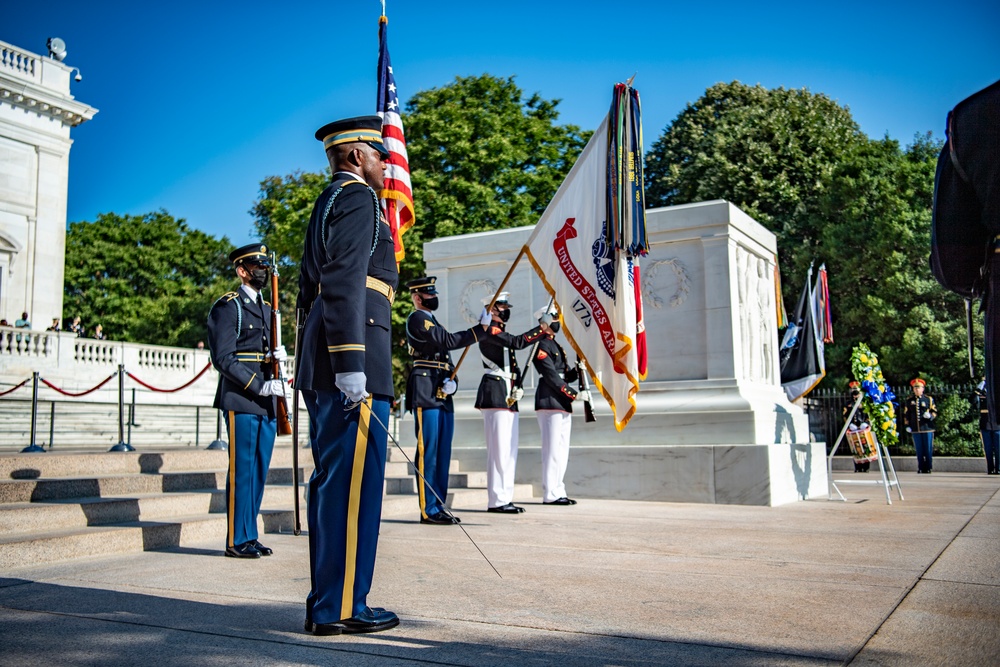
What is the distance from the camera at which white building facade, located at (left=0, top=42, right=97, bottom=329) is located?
32531mm

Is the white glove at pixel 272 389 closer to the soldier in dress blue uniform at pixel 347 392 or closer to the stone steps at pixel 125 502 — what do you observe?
the stone steps at pixel 125 502

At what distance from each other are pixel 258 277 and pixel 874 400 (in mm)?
7618

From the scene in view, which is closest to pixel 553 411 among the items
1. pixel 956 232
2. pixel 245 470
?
pixel 245 470

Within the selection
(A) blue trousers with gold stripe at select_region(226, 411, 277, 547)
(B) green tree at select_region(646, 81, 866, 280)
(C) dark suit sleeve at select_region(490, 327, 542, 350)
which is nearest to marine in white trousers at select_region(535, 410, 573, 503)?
(C) dark suit sleeve at select_region(490, 327, 542, 350)

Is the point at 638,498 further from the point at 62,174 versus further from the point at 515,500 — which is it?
the point at 62,174

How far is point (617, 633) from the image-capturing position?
381 cm

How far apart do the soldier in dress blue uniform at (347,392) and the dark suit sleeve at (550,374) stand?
5.71m

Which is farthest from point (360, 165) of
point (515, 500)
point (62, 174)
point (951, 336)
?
point (62, 174)

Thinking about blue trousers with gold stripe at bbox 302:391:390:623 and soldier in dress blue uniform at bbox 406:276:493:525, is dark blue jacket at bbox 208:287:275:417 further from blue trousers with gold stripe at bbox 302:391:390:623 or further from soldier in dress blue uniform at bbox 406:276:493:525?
blue trousers with gold stripe at bbox 302:391:390:623

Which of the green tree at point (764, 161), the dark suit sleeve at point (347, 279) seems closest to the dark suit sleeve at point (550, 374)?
the dark suit sleeve at point (347, 279)

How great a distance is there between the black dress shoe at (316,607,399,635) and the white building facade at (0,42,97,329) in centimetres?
3289

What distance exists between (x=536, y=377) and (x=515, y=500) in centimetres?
200

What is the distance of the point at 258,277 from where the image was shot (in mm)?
6875

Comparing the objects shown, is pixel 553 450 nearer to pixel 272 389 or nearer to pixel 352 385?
pixel 272 389
